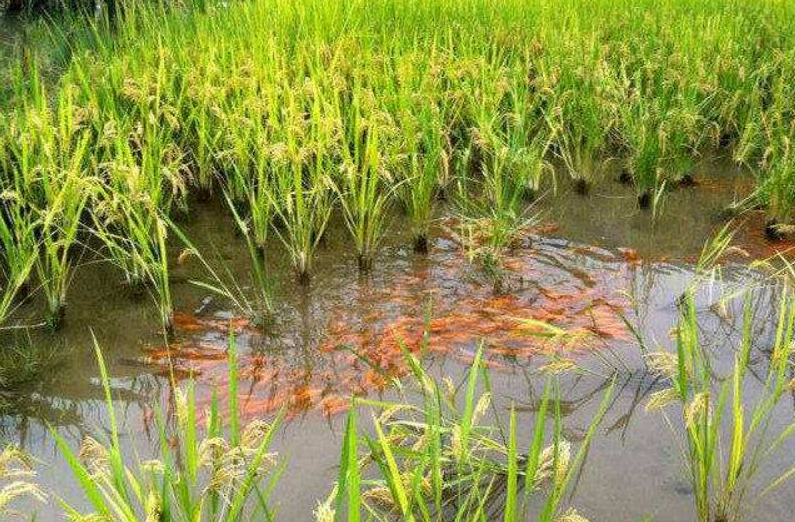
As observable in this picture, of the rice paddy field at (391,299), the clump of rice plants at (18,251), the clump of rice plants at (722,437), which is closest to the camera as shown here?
the clump of rice plants at (722,437)

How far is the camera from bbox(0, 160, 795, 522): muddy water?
187 centimetres

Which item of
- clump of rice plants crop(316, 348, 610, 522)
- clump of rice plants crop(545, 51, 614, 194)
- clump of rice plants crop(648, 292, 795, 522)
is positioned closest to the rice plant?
clump of rice plants crop(316, 348, 610, 522)

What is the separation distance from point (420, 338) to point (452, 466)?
66cm

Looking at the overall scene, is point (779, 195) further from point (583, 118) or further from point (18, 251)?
point (18, 251)

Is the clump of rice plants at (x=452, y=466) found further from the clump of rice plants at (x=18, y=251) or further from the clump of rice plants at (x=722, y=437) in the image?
the clump of rice plants at (x=18, y=251)

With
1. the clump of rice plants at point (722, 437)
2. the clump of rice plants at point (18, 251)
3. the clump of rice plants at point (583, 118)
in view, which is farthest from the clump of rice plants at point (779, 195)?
the clump of rice plants at point (18, 251)

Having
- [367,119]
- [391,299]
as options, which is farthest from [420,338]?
[367,119]

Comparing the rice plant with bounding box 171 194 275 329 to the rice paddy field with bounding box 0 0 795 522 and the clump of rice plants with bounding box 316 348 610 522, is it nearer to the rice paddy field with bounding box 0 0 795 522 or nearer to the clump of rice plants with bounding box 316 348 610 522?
the rice paddy field with bounding box 0 0 795 522

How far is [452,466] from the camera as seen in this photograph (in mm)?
1810

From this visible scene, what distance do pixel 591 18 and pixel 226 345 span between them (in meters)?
4.13

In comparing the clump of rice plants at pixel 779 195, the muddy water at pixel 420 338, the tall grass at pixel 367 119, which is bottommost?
the muddy water at pixel 420 338

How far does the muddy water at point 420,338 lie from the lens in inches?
73.6

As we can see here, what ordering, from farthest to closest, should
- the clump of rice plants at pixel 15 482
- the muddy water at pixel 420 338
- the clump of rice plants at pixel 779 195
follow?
the clump of rice plants at pixel 779 195, the muddy water at pixel 420 338, the clump of rice plants at pixel 15 482

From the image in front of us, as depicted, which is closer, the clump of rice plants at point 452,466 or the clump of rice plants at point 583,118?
the clump of rice plants at point 452,466
